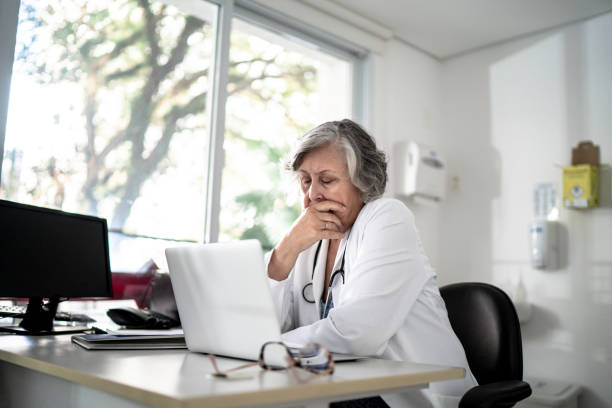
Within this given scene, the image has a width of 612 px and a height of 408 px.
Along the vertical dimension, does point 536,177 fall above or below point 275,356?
above

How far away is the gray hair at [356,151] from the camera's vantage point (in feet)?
5.25

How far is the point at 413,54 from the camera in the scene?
3.59 meters

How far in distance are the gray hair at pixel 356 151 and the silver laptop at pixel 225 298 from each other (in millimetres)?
683

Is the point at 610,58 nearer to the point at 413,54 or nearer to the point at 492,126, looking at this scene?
the point at 492,126

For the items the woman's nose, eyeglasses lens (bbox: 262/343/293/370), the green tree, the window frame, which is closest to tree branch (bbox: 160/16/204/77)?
the green tree

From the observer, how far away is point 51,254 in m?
1.46

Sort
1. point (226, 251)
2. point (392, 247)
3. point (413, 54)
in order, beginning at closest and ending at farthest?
1. point (226, 251)
2. point (392, 247)
3. point (413, 54)

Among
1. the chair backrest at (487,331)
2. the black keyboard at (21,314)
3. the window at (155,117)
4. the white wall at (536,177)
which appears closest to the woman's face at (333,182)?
A: the window at (155,117)

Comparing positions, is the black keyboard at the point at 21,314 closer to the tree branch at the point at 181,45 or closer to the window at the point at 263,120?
the window at the point at 263,120

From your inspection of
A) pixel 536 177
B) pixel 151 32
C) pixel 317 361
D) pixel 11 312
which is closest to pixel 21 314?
pixel 11 312

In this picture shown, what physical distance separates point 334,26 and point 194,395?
9.15ft

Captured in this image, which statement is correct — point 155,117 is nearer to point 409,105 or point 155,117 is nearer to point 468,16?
point 409,105

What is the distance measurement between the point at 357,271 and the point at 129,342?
0.54m

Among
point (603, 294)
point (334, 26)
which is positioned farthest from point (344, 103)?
point (603, 294)
